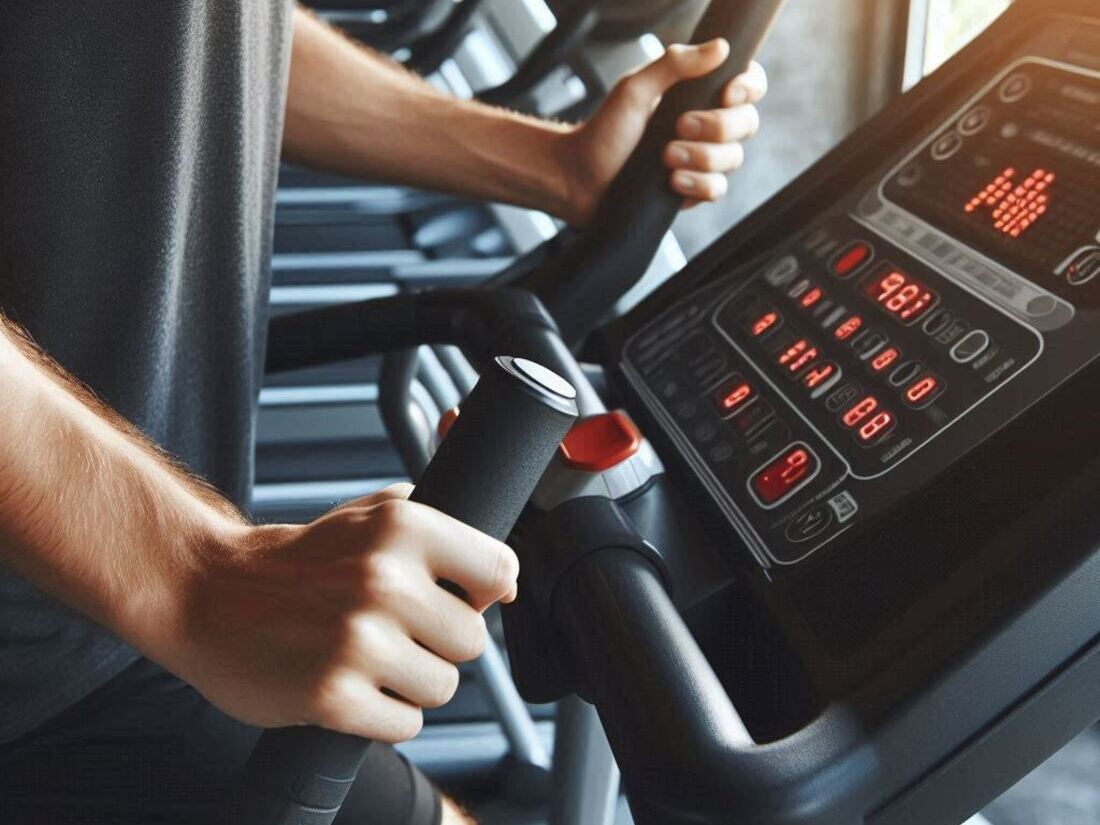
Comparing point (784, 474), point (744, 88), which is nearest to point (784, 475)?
point (784, 474)

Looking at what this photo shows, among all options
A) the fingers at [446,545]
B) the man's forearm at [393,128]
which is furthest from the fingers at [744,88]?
the fingers at [446,545]

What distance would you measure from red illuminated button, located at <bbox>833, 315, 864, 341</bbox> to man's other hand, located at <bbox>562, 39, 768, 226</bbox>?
0.28 meters

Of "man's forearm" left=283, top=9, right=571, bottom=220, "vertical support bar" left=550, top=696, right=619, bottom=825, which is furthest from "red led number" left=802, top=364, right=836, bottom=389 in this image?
"man's forearm" left=283, top=9, right=571, bottom=220

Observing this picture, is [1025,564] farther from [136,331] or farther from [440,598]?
[136,331]

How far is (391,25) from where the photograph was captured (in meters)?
4.76

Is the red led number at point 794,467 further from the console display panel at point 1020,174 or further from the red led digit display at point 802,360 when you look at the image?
the console display panel at point 1020,174

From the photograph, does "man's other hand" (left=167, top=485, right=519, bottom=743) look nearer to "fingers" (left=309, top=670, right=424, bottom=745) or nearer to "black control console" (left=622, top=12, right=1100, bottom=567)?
"fingers" (left=309, top=670, right=424, bottom=745)

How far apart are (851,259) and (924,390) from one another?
0.20 m

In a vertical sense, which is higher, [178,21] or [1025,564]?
[1025,564]

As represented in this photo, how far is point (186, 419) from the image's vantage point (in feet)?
4.10

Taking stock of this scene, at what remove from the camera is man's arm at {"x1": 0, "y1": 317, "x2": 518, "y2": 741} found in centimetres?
66

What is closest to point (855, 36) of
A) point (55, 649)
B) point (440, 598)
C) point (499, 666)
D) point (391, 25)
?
point (499, 666)

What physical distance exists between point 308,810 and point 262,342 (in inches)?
30.6

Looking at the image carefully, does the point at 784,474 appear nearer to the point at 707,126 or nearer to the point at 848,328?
the point at 848,328
